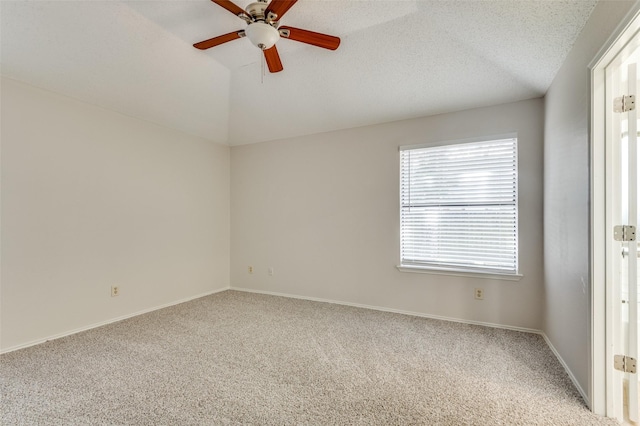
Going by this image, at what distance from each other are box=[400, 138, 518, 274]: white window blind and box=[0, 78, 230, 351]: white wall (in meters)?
2.96

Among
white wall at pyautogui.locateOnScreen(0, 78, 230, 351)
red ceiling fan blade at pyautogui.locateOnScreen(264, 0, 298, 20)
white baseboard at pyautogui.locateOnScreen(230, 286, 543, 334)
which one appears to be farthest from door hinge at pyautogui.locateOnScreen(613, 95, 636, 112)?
white wall at pyautogui.locateOnScreen(0, 78, 230, 351)

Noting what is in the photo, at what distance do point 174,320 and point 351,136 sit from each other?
306cm

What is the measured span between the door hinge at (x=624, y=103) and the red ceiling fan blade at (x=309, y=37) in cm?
172

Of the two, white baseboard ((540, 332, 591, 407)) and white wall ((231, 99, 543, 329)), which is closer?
white baseboard ((540, 332, 591, 407))

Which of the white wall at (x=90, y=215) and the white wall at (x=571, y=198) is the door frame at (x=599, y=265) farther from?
the white wall at (x=90, y=215)

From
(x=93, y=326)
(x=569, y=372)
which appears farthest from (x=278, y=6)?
(x=93, y=326)

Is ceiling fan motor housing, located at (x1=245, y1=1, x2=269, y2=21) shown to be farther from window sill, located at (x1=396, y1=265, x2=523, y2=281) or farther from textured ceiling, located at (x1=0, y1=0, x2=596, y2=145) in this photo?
window sill, located at (x1=396, y1=265, x2=523, y2=281)

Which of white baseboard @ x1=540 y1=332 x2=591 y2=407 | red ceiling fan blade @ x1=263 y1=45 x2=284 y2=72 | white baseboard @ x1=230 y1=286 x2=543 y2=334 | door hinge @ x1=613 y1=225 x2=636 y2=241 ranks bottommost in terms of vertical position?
white baseboard @ x1=230 y1=286 x2=543 y2=334

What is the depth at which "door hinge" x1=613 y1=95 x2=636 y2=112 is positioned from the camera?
1.72m

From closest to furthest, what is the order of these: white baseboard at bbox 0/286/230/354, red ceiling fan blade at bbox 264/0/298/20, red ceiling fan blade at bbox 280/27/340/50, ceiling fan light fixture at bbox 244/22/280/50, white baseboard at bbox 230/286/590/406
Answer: red ceiling fan blade at bbox 264/0/298/20 < ceiling fan light fixture at bbox 244/22/280/50 < red ceiling fan blade at bbox 280/27/340/50 < white baseboard at bbox 230/286/590/406 < white baseboard at bbox 0/286/230/354

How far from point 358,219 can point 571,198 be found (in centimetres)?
219

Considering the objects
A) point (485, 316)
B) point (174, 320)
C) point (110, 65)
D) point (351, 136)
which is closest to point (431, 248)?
point (485, 316)

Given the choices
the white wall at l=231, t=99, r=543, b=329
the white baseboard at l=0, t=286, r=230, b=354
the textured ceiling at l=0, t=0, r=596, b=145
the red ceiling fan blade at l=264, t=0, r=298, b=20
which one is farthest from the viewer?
the white wall at l=231, t=99, r=543, b=329

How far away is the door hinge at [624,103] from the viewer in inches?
67.7
